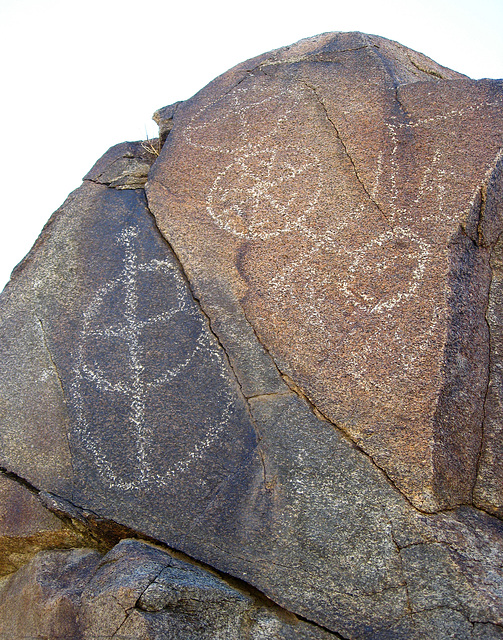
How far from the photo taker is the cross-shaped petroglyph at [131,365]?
229 cm

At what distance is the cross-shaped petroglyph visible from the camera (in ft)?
7.50

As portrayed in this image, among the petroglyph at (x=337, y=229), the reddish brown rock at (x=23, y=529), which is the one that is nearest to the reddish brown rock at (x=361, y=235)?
the petroglyph at (x=337, y=229)

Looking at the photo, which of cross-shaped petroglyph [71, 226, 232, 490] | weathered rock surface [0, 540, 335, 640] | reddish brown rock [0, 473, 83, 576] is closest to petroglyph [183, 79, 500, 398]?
cross-shaped petroglyph [71, 226, 232, 490]

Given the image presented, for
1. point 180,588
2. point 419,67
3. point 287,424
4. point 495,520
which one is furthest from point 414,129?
Answer: point 180,588

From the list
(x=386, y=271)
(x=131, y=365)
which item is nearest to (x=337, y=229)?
(x=386, y=271)

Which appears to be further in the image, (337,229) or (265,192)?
(265,192)

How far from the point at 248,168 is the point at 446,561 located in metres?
1.83

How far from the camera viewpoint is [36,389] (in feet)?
8.27

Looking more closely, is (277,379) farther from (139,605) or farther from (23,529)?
(23,529)

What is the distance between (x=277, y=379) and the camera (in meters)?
2.32

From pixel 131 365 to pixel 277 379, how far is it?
0.63 metres

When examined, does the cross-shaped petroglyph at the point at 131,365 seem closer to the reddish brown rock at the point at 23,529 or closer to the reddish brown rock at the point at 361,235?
the reddish brown rock at the point at 361,235

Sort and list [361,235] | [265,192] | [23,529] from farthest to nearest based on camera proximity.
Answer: [265,192], [361,235], [23,529]

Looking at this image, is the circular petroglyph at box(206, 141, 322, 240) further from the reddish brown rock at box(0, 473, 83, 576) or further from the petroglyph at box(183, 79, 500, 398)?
the reddish brown rock at box(0, 473, 83, 576)
